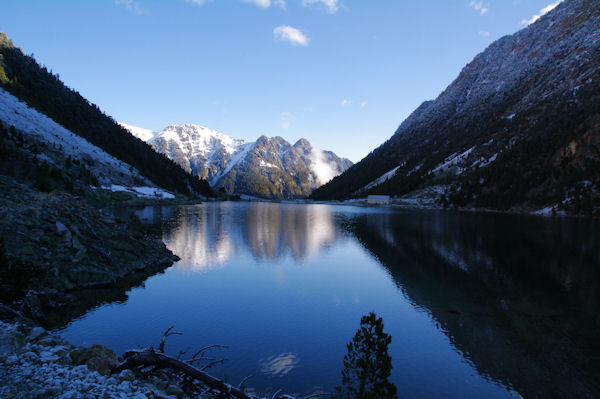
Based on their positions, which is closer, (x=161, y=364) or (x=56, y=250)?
(x=161, y=364)

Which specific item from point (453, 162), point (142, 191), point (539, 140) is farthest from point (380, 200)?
point (142, 191)

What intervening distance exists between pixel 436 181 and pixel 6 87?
188m

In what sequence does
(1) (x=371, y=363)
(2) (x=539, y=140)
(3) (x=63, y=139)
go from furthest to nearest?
(2) (x=539, y=140), (3) (x=63, y=139), (1) (x=371, y=363)

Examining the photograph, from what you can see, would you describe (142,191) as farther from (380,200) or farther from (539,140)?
(539,140)

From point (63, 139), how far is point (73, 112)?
48561 mm

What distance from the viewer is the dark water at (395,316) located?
13445 mm

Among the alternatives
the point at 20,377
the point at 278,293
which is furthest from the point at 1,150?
the point at 20,377

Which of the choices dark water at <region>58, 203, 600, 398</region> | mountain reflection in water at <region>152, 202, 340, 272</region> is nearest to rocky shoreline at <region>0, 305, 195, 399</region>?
dark water at <region>58, 203, 600, 398</region>

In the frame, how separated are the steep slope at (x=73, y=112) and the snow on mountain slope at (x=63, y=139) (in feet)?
24.0

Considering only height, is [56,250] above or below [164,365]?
above

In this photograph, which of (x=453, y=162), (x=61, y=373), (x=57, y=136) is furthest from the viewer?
(x=453, y=162)

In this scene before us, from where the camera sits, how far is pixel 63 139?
350ft

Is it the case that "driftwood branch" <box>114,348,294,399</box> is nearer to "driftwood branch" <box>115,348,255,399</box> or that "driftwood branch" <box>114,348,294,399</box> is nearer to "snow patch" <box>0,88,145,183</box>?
"driftwood branch" <box>115,348,255,399</box>

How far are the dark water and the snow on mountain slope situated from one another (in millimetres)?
83494
